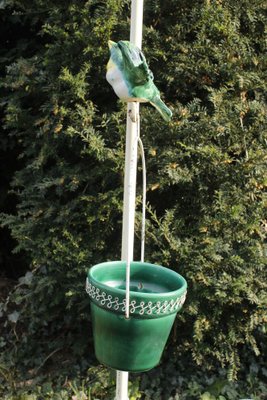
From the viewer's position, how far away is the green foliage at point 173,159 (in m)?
2.35

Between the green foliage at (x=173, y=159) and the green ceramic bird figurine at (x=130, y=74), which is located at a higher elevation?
the green ceramic bird figurine at (x=130, y=74)

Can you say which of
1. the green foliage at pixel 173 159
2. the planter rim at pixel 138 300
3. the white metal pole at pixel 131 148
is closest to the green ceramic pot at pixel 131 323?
the planter rim at pixel 138 300

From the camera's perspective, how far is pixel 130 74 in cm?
137

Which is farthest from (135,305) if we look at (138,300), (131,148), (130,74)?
(130,74)

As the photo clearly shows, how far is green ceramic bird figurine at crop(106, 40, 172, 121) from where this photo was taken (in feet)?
4.49

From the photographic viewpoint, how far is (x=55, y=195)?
2666mm

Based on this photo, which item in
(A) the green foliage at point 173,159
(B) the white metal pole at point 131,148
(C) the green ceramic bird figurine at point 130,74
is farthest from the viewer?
(A) the green foliage at point 173,159

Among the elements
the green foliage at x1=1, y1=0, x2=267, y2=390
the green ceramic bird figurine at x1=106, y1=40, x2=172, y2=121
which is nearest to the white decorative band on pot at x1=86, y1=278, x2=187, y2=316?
the green ceramic bird figurine at x1=106, y1=40, x2=172, y2=121

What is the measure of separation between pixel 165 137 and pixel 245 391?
1.38 metres

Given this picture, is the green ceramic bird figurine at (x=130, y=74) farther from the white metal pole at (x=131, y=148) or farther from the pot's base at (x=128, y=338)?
the pot's base at (x=128, y=338)

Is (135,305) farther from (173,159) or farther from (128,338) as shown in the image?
(173,159)

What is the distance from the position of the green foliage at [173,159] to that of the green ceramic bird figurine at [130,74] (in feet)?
2.94

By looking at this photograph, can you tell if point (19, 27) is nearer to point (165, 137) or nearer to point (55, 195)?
point (55, 195)

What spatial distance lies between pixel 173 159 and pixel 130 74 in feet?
3.23
